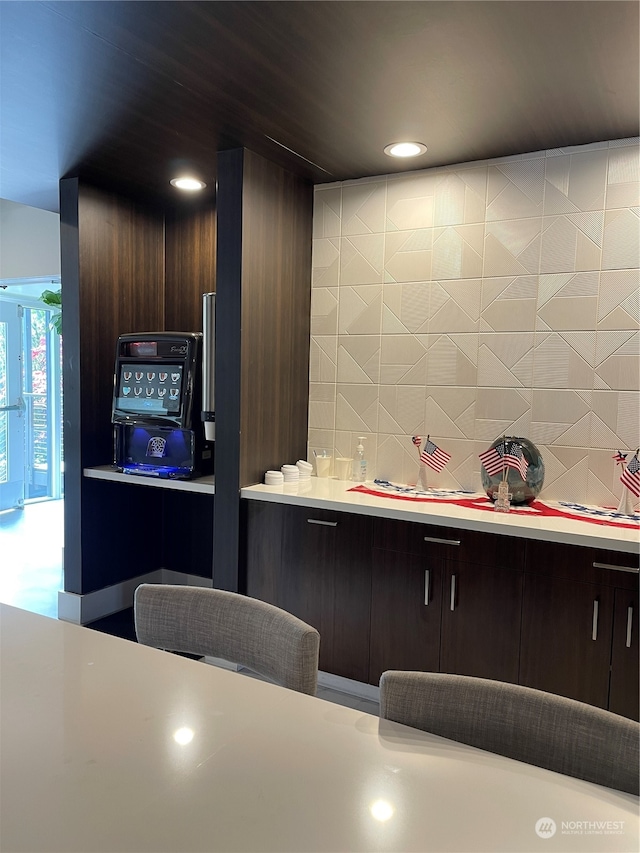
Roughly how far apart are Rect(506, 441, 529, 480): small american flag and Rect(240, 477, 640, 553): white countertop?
189mm

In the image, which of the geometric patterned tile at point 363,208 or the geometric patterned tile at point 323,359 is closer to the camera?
the geometric patterned tile at point 363,208

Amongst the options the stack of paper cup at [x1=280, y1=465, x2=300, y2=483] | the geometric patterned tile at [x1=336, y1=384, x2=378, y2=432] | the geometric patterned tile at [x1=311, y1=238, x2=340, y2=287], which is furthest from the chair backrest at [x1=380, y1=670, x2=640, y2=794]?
the geometric patterned tile at [x1=311, y1=238, x2=340, y2=287]

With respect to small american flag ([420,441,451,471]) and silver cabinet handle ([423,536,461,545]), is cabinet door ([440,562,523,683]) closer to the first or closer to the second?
silver cabinet handle ([423,536,461,545])

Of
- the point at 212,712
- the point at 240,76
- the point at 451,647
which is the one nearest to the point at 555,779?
the point at 212,712

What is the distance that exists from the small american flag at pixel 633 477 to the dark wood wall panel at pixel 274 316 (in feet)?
5.11

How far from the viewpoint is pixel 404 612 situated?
8.37 ft

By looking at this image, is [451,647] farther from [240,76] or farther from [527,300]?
[240,76]

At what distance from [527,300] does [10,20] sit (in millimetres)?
2156

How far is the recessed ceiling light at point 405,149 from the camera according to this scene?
267 cm

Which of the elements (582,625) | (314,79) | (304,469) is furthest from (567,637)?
(314,79)

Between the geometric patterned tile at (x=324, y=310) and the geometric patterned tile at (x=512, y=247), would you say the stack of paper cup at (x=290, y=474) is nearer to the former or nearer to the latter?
the geometric patterned tile at (x=324, y=310)

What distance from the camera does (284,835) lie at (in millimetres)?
756

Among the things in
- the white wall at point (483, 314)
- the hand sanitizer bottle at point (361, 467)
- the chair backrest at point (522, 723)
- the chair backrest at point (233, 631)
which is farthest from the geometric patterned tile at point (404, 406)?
the chair backrest at point (522, 723)

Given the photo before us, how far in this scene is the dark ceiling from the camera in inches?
69.1
